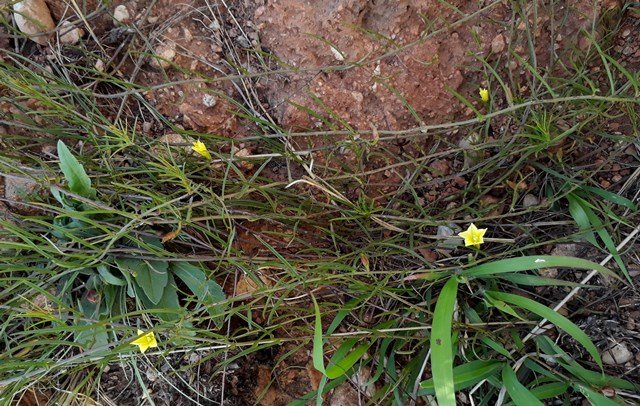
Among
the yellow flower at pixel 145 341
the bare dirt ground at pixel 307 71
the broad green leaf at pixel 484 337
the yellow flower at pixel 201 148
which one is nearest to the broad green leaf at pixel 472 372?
the broad green leaf at pixel 484 337

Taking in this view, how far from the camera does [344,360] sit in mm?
1353

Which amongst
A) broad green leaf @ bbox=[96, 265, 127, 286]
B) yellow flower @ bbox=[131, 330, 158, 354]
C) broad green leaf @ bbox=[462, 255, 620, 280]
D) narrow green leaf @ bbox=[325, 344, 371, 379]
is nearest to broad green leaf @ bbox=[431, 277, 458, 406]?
broad green leaf @ bbox=[462, 255, 620, 280]

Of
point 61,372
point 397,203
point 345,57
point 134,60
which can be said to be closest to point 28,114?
point 134,60

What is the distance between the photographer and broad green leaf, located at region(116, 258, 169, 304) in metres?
1.34

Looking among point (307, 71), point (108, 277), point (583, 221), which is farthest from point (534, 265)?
point (108, 277)

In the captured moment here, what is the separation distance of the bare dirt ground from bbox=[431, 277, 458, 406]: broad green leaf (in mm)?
382

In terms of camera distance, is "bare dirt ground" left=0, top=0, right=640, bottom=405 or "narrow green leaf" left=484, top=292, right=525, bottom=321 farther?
"bare dirt ground" left=0, top=0, right=640, bottom=405

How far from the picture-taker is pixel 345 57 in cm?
144

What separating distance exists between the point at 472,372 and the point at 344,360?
12.1 inches

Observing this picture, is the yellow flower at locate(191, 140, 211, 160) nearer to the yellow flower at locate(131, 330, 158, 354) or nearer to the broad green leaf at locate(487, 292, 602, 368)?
the yellow flower at locate(131, 330, 158, 354)

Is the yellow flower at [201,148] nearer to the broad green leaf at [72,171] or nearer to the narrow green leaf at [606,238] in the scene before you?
the broad green leaf at [72,171]

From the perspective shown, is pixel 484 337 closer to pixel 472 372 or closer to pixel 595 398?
pixel 472 372

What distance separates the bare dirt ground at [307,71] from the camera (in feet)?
4.71

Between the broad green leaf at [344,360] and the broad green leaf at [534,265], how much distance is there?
343 millimetres
